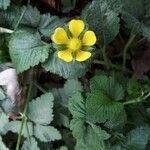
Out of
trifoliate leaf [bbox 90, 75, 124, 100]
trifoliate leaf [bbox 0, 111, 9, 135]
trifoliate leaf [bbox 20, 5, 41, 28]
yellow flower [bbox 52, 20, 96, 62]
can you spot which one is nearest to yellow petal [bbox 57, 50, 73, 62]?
yellow flower [bbox 52, 20, 96, 62]

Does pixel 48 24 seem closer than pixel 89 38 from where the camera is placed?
No

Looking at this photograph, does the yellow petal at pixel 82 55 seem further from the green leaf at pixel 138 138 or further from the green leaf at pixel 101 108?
the green leaf at pixel 138 138

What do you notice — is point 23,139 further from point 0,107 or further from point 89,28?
point 89,28

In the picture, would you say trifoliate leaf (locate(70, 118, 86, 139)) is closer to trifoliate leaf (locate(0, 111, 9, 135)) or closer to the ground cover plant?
the ground cover plant

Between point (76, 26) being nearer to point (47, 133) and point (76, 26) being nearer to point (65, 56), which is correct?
point (65, 56)

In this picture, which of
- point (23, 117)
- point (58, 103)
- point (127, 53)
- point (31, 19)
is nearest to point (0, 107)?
point (23, 117)

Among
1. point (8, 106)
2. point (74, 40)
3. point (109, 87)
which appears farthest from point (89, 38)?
point (8, 106)

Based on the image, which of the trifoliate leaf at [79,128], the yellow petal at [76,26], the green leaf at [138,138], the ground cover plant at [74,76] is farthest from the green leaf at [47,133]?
the yellow petal at [76,26]
